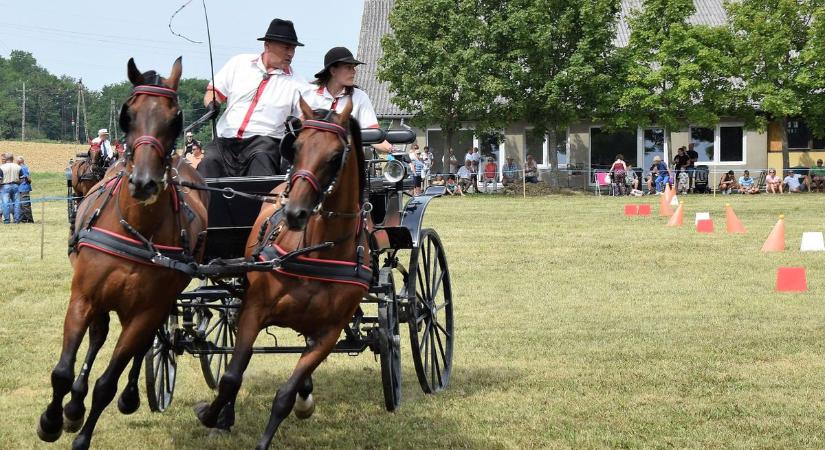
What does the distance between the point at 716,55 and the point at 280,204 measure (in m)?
36.6

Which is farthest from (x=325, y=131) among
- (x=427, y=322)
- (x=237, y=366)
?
(x=427, y=322)

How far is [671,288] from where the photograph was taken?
1369 centimetres

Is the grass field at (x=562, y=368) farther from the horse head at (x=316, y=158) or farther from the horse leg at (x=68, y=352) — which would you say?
the horse head at (x=316, y=158)

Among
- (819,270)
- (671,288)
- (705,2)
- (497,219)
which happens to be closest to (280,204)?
(671,288)

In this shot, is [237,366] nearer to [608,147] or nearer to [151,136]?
[151,136]

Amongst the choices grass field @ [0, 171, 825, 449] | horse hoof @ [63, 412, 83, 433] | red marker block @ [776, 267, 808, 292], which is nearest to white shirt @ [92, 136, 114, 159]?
grass field @ [0, 171, 825, 449]

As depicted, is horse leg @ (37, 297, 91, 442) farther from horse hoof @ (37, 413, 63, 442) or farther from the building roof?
the building roof

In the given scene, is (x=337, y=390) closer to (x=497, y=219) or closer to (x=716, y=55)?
(x=497, y=219)

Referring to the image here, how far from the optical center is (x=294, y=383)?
19.2 ft

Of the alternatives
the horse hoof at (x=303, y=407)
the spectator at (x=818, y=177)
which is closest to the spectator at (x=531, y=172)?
the spectator at (x=818, y=177)

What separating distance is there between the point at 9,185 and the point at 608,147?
1027 inches

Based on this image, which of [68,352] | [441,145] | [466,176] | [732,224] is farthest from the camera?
[441,145]

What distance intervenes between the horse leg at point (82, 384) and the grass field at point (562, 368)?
0.55 meters

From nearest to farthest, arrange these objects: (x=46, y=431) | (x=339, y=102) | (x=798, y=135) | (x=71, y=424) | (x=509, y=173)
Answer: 1. (x=46, y=431)
2. (x=71, y=424)
3. (x=339, y=102)
4. (x=509, y=173)
5. (x=798, y=135)
